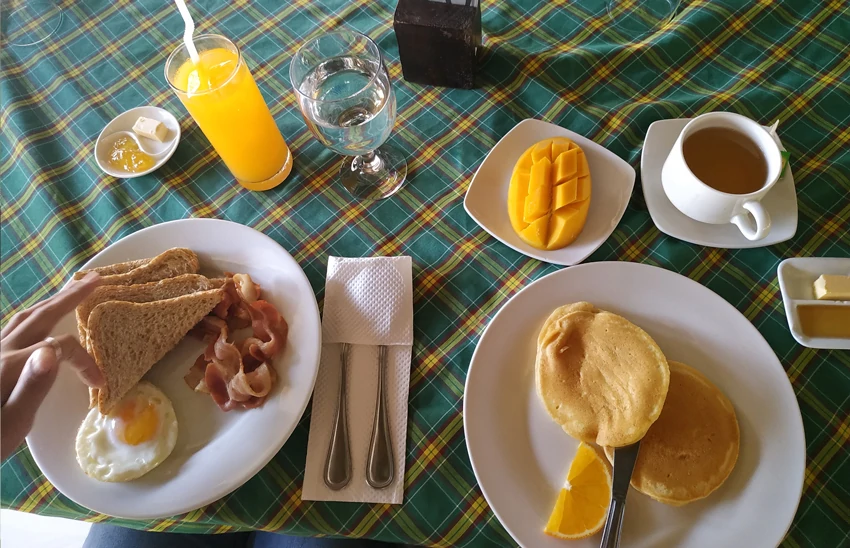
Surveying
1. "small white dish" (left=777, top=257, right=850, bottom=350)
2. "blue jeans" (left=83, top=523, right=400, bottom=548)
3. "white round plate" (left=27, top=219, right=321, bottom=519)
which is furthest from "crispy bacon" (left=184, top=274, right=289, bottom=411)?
"small white dish" (left=777, top=257, right=850, bottom=350)

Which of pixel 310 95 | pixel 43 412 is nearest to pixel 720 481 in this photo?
pixel 310 95

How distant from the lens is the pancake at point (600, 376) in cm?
75

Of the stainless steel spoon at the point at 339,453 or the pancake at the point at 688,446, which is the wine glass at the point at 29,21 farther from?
the pancake at the point at 688,446

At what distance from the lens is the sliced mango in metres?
0.96

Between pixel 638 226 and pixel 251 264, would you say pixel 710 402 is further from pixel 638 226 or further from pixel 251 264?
pixel 251 264

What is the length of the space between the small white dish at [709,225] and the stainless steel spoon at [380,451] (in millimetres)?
583

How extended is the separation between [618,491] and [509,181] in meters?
0.57

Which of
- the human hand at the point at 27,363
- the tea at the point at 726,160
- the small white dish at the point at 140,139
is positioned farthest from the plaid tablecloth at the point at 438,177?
the human hand at the point at 27,363

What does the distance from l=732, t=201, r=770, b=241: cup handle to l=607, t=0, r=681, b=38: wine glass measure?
537 mm

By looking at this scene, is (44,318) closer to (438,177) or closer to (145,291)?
(145,291)

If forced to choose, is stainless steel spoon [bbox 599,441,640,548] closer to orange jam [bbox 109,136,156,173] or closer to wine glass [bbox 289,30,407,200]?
wine glass [bbox 289,30,407,200]

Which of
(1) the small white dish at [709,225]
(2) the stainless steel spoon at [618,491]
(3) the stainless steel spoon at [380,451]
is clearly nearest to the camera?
(2) the stainless steel spoon at [618,491]

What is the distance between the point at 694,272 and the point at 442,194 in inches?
19.0

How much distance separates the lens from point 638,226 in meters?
1.00
